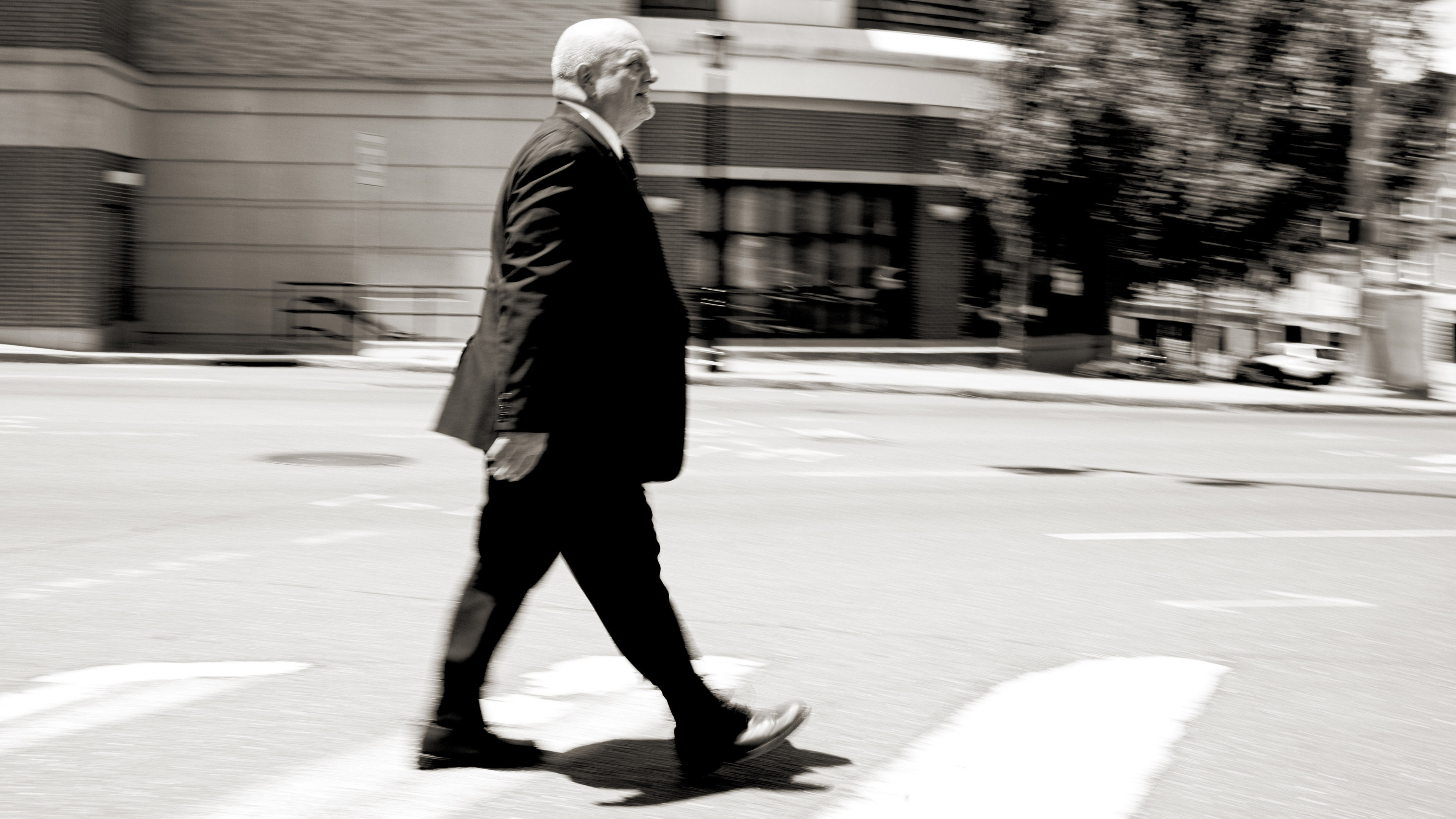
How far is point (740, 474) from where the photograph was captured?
36.7ft

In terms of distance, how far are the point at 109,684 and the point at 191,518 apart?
141 inches

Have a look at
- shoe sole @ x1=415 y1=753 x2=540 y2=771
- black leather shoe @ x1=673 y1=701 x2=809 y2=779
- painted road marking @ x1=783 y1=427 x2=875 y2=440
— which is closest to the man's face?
black leather shoe @ x1=673 y1=701 x2=809 y2=779

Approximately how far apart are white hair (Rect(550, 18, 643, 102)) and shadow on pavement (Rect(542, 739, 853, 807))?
1787 mm

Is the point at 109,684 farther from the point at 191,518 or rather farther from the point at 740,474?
the point at 740,474

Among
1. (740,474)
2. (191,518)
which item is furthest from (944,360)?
(191,518)

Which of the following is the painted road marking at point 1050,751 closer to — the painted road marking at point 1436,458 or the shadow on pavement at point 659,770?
the shadow on pavement at point 659,770

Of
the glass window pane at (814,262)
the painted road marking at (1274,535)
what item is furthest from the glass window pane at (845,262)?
the painted road marking at (1274,535)

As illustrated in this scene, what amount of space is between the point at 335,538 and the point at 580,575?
4.23 m

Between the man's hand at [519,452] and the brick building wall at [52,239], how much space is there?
74.7ft

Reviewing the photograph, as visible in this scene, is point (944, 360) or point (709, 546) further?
point (944, 360)

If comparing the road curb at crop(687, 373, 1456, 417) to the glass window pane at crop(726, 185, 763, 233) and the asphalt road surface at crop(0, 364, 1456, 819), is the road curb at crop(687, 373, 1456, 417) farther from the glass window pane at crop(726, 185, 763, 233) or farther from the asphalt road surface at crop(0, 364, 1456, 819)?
the asphalt road surface at crop(0, 364, 1456, 819)

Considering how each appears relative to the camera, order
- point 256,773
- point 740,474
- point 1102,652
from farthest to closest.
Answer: point 740,474 → point 1102,652 → point 256,773

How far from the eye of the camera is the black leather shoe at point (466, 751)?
3.96 metres

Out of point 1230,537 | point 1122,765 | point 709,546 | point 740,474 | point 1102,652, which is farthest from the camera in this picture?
point 740,474
